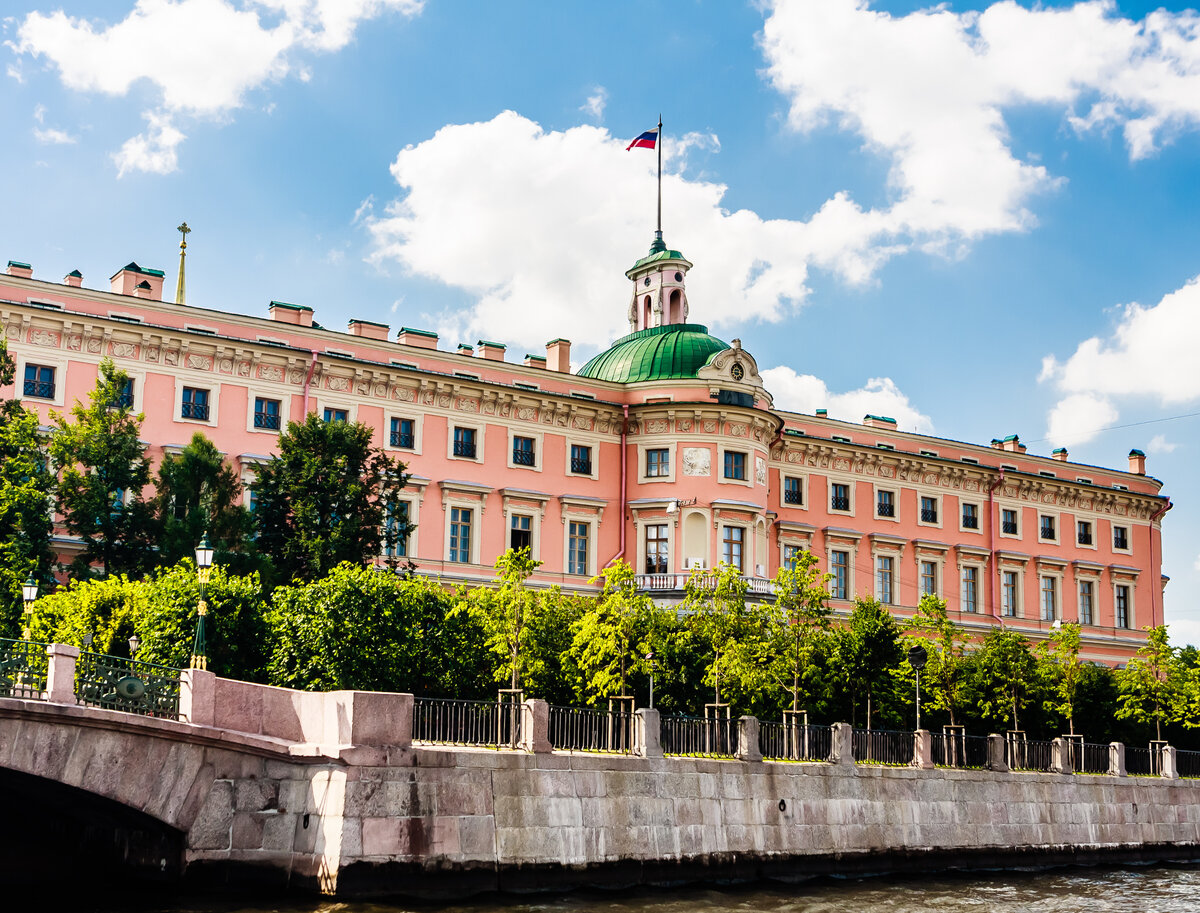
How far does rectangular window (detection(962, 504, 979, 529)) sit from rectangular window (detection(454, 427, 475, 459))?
76.0 feet

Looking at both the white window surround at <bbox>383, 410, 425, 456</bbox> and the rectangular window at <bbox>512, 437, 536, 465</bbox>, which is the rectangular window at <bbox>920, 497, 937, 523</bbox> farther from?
the white window surround at <bbox>383, 410, 425, 456</bbox>

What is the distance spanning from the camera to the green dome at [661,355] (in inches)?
2117

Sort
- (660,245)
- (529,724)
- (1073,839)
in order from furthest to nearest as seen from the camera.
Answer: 1. (660,245)
2. (1073,839)
3. (529,724)

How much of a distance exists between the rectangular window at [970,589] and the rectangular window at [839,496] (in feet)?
22.8


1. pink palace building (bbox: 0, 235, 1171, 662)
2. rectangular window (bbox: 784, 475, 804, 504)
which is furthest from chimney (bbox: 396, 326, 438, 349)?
rectangular window (bbox: 784, 475, 804, 504)

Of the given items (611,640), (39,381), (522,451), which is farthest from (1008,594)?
(39,381)

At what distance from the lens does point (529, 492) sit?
162 ft

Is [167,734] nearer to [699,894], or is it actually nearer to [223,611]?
[699,894]

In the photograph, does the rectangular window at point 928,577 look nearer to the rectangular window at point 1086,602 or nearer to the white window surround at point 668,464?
the rectangular window at point 1086,602

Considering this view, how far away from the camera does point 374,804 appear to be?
21.9 metres

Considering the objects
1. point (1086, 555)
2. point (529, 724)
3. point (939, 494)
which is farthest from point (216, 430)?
point (1086, 555)

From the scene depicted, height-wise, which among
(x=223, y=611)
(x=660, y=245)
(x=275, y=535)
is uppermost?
(x=660, y=245)

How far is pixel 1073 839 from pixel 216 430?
27.0 m

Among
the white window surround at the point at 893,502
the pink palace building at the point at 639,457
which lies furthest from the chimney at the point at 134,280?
the white window surround at the point at 893,502
